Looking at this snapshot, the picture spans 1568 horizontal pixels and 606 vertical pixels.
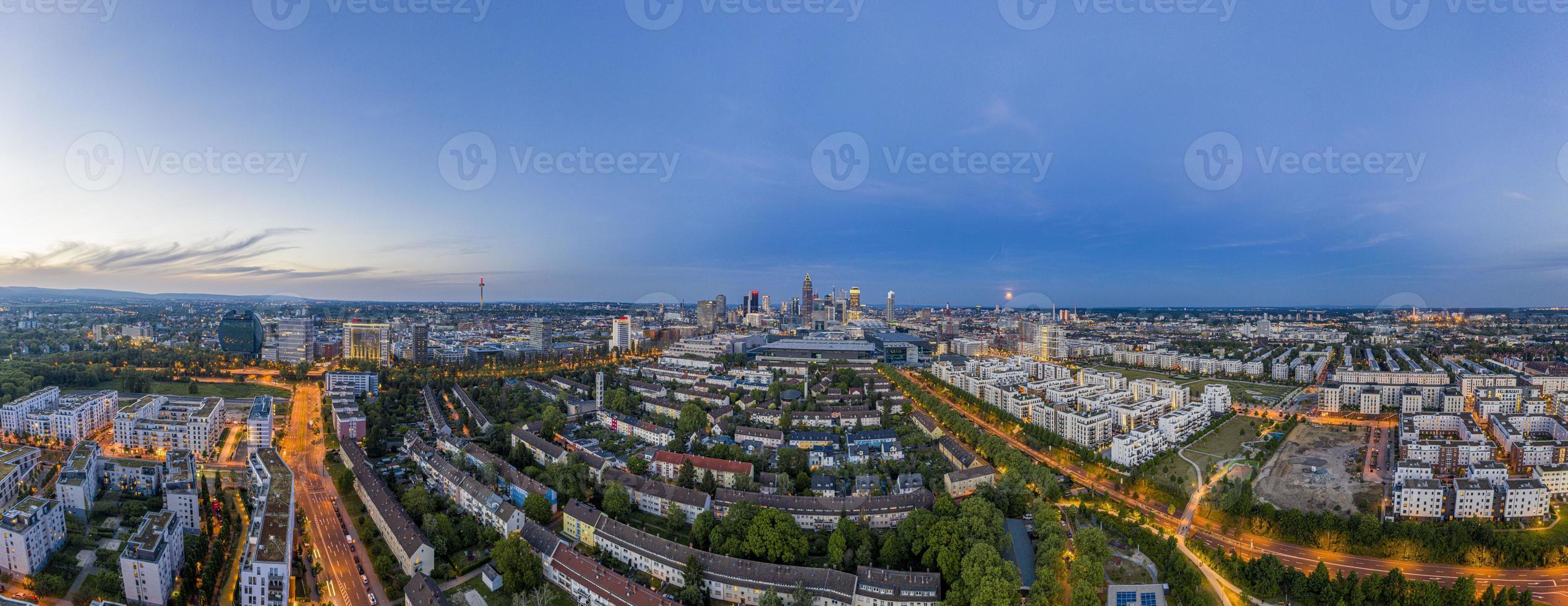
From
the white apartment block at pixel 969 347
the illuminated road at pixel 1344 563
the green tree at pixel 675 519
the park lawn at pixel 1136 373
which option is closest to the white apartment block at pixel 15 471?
the green tree at pixel 675 519

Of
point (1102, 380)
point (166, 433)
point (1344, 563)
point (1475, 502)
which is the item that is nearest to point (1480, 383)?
point (1102, 380)

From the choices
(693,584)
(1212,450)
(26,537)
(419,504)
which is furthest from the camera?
(1212,450)

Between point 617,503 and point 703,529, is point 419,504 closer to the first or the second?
point 617,503

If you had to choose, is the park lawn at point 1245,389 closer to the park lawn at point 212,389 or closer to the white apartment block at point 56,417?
the park lawn at point 212,389

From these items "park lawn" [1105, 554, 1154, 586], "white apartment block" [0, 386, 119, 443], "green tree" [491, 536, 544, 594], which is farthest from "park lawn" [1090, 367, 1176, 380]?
"white apartment block" [0, 386, 119, 443]

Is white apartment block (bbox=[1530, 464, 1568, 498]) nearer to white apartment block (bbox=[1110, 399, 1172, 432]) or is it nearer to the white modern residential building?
white apartment block (bbox=[1110, 399, 1172, 432])
